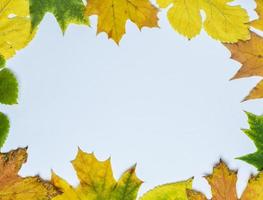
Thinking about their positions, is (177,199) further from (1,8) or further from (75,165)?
(1,8)

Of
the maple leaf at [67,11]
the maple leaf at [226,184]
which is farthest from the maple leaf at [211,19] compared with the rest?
the maple leaf at [226,184]

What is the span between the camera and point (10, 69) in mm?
1152

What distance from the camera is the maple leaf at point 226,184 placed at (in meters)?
1.16

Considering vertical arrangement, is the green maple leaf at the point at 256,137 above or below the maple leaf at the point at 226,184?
above

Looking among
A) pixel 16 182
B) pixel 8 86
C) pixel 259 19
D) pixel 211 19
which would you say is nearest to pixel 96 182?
pixel 16 182

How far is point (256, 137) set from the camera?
4.00 ft

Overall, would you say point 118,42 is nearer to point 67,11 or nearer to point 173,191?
point 67,11

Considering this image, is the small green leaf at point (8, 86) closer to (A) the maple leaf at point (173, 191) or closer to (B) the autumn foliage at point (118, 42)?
(B) the autumn foliage at point (118, 42)

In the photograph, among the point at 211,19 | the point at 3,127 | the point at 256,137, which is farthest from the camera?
the point at 211,19

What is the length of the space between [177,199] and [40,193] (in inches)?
13.9

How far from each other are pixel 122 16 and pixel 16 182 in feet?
1.97

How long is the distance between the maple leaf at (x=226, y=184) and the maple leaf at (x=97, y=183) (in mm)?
170

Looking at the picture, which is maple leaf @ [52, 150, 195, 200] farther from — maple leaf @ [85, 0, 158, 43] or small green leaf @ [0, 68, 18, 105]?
maple leaf @ [85, 0, 158, 43]

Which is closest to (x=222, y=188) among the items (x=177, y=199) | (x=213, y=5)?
(x=177, y=199)
